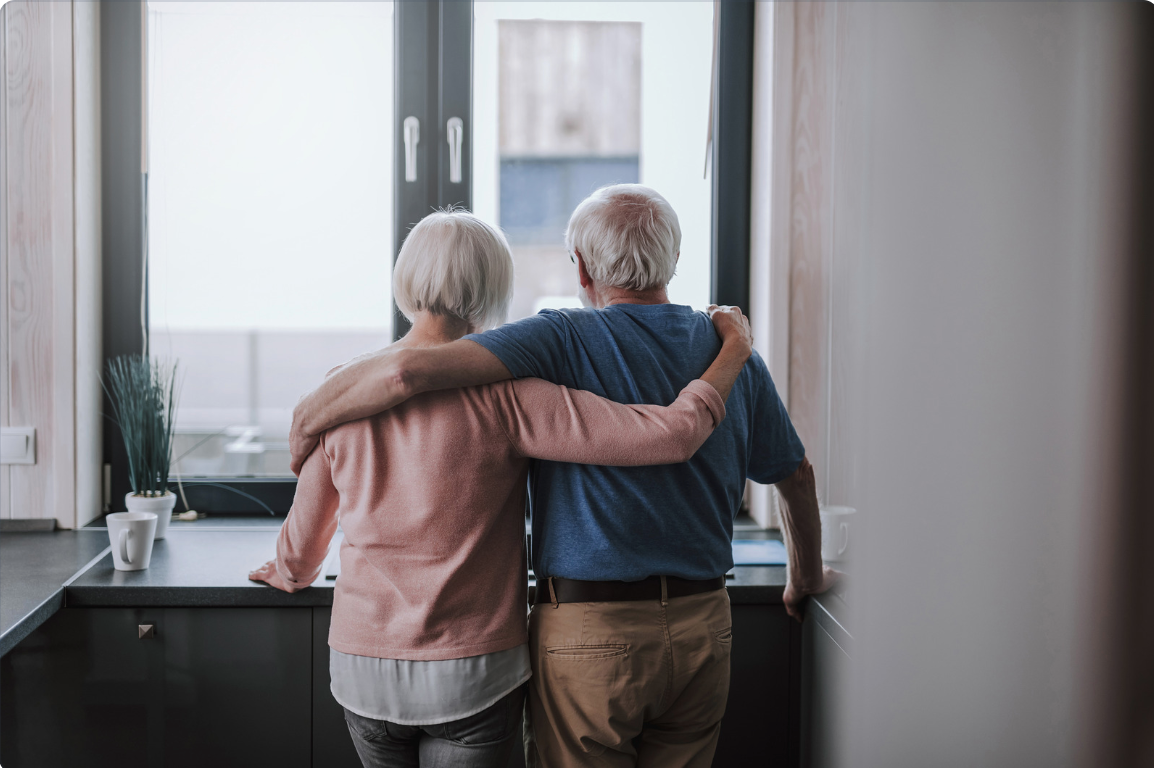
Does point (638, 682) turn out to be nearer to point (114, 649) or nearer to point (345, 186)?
point (114, 649)

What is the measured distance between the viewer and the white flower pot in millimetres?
1641

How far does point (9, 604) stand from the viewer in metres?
1.24

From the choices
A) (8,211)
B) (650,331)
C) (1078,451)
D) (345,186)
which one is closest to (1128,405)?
(1078,451)

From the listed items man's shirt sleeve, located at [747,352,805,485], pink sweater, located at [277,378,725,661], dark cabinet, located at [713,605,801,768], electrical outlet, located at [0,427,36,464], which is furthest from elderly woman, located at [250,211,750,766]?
electrical outlet, located at [0,427,36,464]

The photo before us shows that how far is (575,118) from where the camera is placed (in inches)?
74.5

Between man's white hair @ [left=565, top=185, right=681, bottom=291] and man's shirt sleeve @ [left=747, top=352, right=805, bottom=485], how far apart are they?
0.67 feet

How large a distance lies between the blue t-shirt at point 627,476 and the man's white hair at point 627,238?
49mm

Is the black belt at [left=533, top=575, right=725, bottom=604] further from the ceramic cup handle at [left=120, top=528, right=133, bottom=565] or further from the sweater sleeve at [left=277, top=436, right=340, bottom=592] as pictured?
the ceramic cup handle at [left=120, top=528, right=133, bottom=565]

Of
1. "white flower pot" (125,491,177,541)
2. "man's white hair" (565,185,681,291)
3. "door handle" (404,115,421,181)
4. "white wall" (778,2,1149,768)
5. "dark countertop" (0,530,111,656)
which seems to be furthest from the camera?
"door handle" (404,115,421,181)

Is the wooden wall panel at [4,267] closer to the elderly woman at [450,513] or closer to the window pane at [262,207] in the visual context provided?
the window pane at [262,207]

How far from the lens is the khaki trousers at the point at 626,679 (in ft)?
3.31

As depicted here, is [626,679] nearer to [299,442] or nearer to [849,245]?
[299,442]

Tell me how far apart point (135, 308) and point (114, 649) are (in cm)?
85

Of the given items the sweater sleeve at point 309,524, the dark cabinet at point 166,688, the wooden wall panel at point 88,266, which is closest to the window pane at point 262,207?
the wooden wall panel at point 88,266
